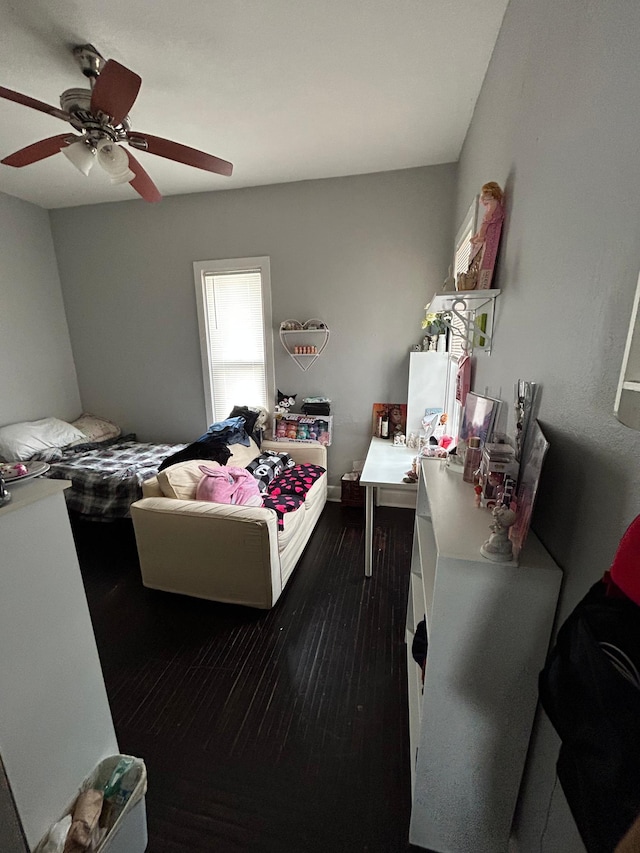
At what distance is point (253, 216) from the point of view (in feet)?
9.92

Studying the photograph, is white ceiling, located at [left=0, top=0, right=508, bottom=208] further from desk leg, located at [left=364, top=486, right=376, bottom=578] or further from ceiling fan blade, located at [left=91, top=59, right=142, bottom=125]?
desk leg, located at [left=364, top=486, right=376, bottom=578]

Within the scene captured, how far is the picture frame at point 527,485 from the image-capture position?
0.77 m

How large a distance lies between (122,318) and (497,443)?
3.79 m

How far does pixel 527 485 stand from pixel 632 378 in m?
0.42

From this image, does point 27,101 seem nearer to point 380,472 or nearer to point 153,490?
point 153,490

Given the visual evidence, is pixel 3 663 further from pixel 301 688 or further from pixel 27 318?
pixel 27 318

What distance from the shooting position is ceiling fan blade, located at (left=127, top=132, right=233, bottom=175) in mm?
1660

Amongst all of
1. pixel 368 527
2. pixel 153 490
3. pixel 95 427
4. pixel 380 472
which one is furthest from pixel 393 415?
pixel 95 427

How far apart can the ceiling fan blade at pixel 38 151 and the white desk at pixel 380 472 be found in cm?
240

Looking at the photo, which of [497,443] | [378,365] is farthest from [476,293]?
[378,365]

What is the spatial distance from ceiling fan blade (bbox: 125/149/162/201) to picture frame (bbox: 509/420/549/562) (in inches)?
91.8

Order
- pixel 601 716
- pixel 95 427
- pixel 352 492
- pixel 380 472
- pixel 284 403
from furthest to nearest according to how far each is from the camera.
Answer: pixel 95 427
pixel 284 403
pixel 352 492
pixel 380 472
pixel 601 716

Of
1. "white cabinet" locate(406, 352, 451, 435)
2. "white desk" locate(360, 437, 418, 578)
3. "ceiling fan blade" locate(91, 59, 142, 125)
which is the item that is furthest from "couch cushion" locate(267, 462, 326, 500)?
"ceiling fan blade" locate(91, 59, 142, 125)

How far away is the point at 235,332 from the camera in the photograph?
3.30 metres
